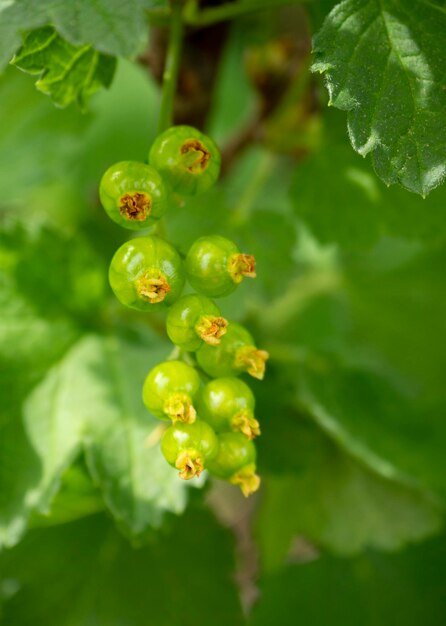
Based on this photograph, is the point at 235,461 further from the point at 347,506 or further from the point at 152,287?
A: the point at 347,506

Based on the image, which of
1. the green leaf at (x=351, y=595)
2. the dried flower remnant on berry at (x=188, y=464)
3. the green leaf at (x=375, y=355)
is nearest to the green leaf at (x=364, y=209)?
the green leaf at (x=375, y=355)

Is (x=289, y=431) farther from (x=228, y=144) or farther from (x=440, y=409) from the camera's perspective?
(x=228, y=144)

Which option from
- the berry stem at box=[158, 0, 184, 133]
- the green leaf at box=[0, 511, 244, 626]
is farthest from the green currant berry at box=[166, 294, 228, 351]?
the green leaf at box=[0, 511, 244, 626]

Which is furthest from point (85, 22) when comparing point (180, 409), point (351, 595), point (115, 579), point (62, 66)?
point (351, 595)

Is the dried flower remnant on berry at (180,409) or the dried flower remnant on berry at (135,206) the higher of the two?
the dried flower remnant on berry at (135,206)

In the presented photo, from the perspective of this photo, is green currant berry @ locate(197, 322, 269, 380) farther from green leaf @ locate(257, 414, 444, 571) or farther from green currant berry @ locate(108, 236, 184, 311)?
green leaf @ locate(257, 414, 444, 571)

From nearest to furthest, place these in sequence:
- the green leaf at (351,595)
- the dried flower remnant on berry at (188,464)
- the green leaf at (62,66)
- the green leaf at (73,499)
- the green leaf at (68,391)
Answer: the dried flower remnant on berry at (188,464) → the green leaf at (62,66) → the green leaf at (68,391) → the green leaf at (73,499) → the green leaf at (351,595)

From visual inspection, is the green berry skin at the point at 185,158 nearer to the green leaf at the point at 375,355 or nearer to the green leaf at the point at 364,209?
the green leaf at the point at 364,209
